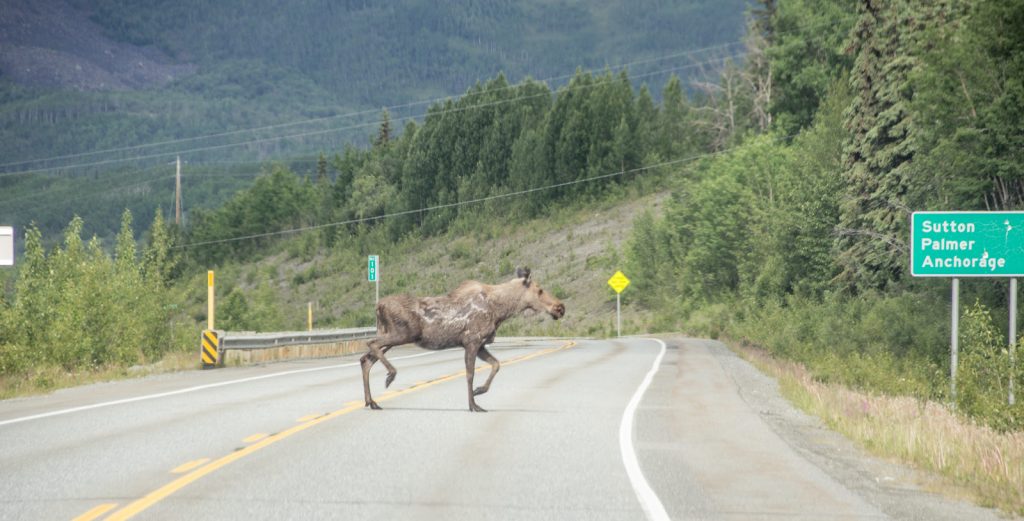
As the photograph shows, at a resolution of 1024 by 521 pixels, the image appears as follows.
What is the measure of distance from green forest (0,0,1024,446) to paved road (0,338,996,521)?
15.4 ft

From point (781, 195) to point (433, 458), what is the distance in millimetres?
45573

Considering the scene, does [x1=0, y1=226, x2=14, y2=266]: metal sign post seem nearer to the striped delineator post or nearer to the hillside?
the striped delineator post

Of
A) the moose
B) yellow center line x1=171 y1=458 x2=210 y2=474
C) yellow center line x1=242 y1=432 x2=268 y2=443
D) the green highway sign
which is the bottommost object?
yellow center line x1=242 y1=432 x2=268 y2=443

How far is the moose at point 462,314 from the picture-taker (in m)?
15.5

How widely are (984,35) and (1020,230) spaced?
532 inches

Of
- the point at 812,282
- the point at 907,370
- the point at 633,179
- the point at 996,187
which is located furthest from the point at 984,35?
the point at 633,179

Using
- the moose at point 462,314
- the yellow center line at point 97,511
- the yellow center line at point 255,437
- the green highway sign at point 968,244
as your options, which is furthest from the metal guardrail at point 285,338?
the yellow center line at point 97,511

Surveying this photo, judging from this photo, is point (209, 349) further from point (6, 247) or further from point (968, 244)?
point (968, 244)

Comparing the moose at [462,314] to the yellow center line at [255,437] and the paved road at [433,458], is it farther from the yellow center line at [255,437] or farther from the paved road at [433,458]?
the yellow center line at [255,437]

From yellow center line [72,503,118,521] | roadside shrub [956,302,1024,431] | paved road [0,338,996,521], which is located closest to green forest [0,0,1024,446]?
roadside shrub [956,302,1024,431]

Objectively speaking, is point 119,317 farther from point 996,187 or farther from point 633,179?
point 633,179

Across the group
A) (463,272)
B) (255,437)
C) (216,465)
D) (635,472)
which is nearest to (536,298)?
(255,437)

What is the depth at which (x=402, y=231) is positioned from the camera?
115 m

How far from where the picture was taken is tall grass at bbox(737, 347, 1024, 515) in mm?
10031
